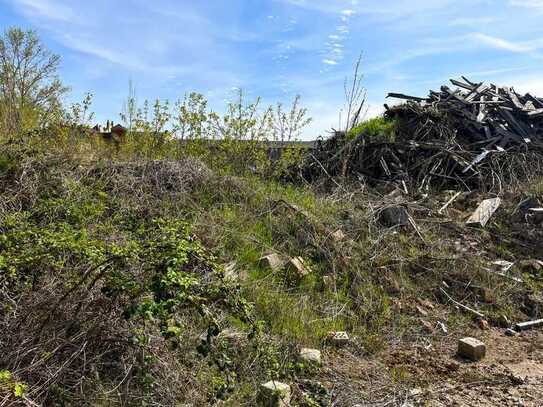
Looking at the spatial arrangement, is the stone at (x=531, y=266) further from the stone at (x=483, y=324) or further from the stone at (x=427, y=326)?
the stone at (x=427, y=326)

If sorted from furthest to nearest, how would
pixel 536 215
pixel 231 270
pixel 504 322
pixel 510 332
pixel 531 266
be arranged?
pixel 536 215 < pixel 531 266 < pixel 504 322 < pixel 510 332 < pixel 231 270

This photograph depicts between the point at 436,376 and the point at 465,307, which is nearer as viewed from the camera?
the point at 436,376

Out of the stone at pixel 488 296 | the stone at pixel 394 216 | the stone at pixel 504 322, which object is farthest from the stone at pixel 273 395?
the stone at pixel 394 216

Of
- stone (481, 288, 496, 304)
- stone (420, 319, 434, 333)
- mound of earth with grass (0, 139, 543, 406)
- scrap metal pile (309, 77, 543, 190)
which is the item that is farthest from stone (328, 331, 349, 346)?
scrap metal pile (309, 77, 543, 190)

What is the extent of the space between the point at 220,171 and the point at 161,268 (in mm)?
4061

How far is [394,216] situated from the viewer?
6.22 metres

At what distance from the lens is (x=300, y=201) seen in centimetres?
632

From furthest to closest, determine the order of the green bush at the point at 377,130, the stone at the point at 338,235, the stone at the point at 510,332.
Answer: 1. the green bush at the point at 377,130
2. the stone at the point at 338,235
3. the stone at the point at 510,332

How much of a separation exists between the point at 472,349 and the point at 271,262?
190cm

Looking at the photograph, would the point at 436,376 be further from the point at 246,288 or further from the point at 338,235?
the point at 338,235

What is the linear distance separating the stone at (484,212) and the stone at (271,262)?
3.16 metres

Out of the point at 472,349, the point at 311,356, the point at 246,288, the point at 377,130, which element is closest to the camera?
the point at 311,356

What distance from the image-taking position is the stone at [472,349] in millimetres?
3883

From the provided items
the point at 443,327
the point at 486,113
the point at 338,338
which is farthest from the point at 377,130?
the point at 338,338
